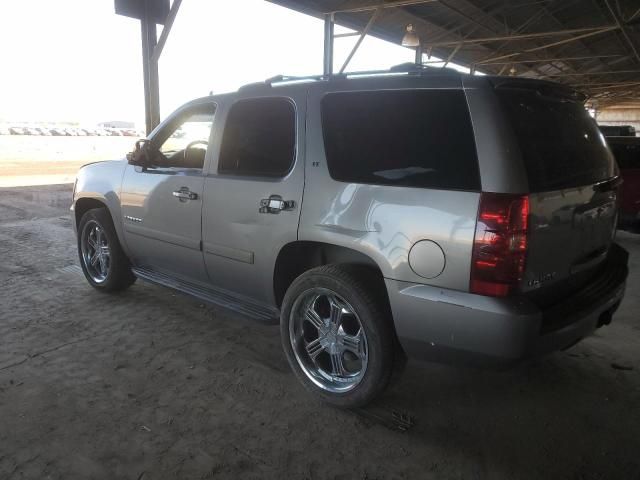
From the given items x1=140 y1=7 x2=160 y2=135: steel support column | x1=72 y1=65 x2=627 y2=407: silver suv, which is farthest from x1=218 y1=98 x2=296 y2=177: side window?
x1=140 y1=7 x2=160 y2=135: steel support column

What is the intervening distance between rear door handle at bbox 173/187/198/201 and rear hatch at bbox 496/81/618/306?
2.20 m

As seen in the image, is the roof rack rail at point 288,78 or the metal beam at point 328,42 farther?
the metal beam at point 328,42

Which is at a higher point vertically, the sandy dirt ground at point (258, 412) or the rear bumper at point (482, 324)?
the rear bumper at point (482, 324)

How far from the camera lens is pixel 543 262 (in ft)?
7.77

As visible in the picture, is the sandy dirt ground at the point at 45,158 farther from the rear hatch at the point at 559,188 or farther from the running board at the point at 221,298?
the rear hatch at the point at 559,188

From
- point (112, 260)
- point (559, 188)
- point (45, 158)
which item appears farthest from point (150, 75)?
point (45, 158)

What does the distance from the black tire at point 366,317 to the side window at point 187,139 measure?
61.5 inches

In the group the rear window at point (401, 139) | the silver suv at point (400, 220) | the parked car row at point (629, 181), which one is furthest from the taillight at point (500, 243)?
the parked car row at point (629, 181)

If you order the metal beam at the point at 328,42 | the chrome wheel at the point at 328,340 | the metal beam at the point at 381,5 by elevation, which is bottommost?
the chrome wheel at the point at 328,340

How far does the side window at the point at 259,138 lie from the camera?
312 centimetres

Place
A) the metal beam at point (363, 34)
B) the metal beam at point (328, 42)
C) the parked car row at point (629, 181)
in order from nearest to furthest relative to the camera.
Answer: the parked car row at point (629, 181) < the metal beam at point (363, 34) < the metal beam at point (328, 42)

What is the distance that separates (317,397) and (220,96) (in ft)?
7.37

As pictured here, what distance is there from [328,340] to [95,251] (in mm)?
3013

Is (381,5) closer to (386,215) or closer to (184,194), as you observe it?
(184,194)
